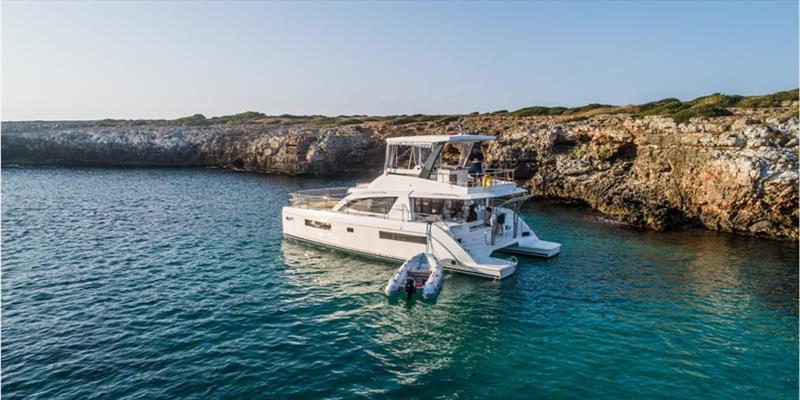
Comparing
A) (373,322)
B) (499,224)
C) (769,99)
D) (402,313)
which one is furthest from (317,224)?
(769,99)

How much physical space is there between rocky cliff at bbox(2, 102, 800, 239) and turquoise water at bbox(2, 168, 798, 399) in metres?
2.99

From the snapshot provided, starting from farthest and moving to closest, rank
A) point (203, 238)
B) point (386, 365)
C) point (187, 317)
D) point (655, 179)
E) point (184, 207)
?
point (184, 207)
point (655, 179)
point (203, 238)
point (187, 317)
point (386, 365)

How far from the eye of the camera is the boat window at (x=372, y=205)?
24078mm

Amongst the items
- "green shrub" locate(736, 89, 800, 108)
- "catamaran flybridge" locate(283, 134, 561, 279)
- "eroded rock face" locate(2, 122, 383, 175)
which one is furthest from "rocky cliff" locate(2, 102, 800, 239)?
"catamaran flybridge" locate(283, 134, 561, 279)

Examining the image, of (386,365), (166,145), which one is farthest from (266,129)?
(386,365)

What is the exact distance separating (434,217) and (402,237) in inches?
74.0

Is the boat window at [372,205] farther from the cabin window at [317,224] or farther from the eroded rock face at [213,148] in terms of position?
the eroded rock face at [213,148]

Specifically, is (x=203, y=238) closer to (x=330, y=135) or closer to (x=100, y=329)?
(x=100, y=329)

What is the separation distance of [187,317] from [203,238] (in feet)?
39.6

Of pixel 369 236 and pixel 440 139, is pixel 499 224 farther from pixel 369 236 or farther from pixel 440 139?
pixel 369 236

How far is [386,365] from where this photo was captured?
1309 centimetres

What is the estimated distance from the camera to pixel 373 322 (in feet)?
52.7

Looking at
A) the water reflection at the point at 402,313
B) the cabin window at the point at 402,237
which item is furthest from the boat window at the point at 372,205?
the water reflection at the point at 402,313

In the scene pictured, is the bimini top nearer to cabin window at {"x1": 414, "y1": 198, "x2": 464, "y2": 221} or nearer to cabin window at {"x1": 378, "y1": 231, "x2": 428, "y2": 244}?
cabin window at {"x1": 414, "y1": 198, "x2": 464, "y2": 221}
